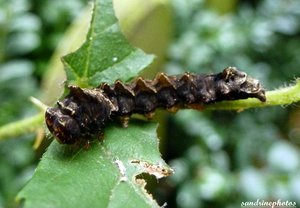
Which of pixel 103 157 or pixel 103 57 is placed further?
pixel 103 57

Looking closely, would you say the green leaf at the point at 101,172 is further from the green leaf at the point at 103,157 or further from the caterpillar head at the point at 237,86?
the caterpillar head at the point at 237,86

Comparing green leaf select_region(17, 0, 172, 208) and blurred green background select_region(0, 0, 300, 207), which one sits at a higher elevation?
green leaf select_region(17, 0, 172, 208)

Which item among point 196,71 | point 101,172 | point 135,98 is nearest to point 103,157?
point 101,172

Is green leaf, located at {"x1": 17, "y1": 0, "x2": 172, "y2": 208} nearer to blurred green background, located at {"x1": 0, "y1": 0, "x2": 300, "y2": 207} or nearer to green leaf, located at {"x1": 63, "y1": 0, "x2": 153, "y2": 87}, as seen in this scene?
green leaf, located at {"x1": 63, "y1": 0, "x2": 153, "y2": 87}

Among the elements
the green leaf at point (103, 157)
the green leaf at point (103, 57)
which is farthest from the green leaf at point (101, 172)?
the green leaf at point (103, 57)

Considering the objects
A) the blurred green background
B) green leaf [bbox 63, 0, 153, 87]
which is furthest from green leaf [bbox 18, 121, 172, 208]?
the blurred green background

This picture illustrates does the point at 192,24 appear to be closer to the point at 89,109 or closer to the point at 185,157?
the point at 185,157

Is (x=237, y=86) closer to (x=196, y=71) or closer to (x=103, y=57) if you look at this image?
(x=103, y=57)
